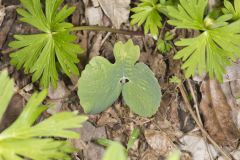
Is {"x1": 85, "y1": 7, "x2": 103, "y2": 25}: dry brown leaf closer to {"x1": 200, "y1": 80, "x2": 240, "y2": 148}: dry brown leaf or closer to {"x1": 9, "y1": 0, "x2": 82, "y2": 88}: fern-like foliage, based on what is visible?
{"x1": 9, "y1": 0, "x2": 82, "y2": 88}: fern-like foliage

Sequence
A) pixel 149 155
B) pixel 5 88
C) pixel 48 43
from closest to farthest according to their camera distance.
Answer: pixel 5 88
pixel 48 43
pixel 149 155

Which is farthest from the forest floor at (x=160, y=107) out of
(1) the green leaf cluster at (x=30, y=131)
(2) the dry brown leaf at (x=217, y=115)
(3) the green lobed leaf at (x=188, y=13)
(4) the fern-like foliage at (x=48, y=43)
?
(1) the green leaf cluster at (x=30, y=131)

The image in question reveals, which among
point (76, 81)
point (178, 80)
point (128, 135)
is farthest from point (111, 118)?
point (178, 80)

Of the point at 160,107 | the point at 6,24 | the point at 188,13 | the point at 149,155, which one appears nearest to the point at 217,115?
the point at 160,107

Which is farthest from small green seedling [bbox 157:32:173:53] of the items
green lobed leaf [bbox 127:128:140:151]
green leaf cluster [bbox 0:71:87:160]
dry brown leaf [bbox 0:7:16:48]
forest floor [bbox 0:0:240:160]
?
green leaf cluster [bbox 0:71:87:160]

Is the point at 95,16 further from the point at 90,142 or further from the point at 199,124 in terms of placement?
the point at 199,124

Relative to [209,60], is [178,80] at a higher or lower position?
lower

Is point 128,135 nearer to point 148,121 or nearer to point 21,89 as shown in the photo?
point 148,121
